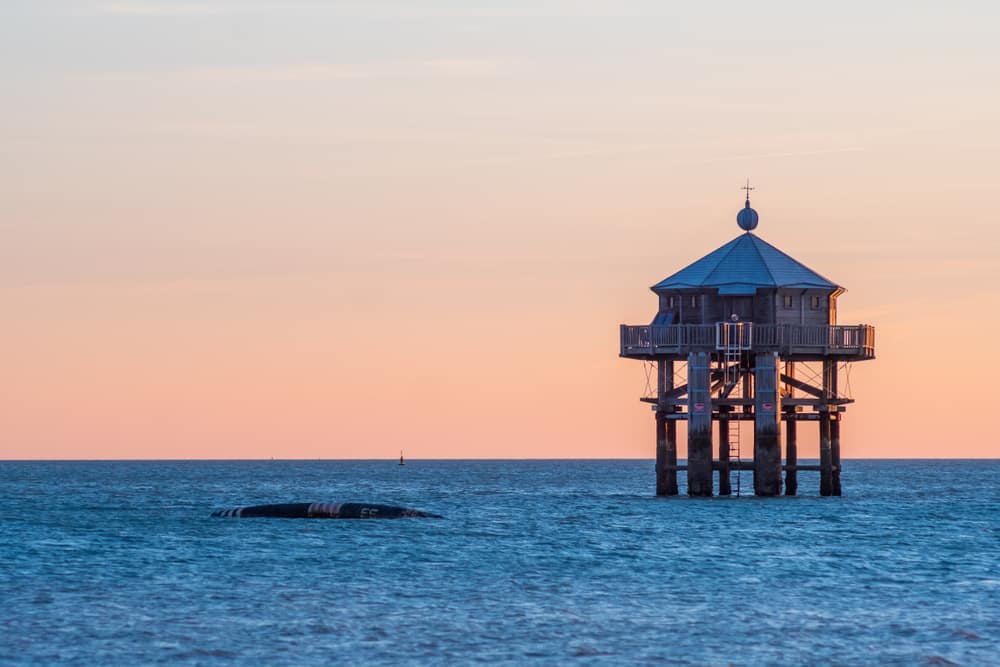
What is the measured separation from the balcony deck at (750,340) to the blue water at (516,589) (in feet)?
22.3

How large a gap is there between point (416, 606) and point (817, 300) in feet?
138

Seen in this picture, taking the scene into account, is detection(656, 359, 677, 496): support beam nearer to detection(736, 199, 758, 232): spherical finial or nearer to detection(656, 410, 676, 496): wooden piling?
detection(656, 410, 676, 496): wooden piling

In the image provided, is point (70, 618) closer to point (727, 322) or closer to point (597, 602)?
point (597, 602)

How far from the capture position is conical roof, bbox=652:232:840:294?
8019 centimetres

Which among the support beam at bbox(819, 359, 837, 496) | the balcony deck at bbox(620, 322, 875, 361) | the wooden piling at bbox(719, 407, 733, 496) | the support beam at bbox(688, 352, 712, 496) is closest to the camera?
the support beam at bbox(688, 352, 712, 496)

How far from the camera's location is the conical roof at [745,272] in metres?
80.2

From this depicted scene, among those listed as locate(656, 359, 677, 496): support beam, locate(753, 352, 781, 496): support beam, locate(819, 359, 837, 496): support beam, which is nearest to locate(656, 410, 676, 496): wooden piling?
locate(656, 359, 677, 496): support beam

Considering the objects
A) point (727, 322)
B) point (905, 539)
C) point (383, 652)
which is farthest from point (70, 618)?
point (727, 322)

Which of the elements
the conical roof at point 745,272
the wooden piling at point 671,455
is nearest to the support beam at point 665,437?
the wooden piling at point 671,455

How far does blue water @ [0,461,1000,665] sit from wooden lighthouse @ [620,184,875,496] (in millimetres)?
2825

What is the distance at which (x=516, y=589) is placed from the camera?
155 ft

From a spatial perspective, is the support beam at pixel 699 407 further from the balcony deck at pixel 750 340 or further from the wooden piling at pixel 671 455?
the wooden piling at pixel 671 455

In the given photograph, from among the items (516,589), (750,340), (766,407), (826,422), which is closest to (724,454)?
(826,422)

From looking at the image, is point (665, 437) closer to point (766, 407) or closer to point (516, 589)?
point (766, 407)
